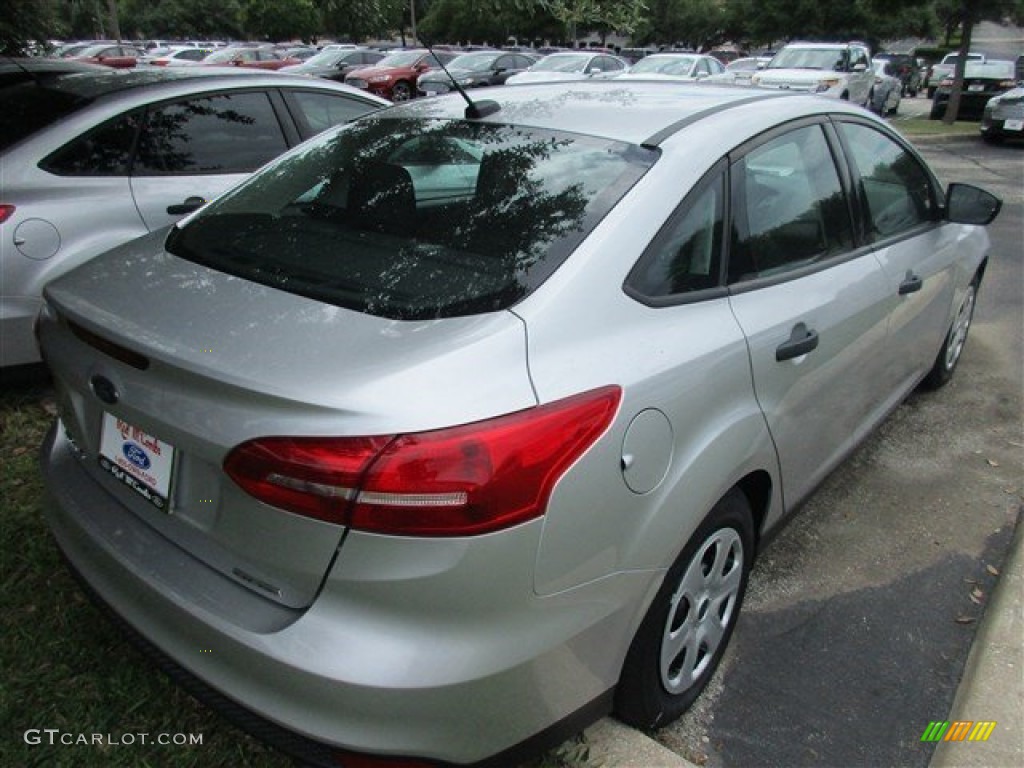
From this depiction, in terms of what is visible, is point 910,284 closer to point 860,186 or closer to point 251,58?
point 860,186

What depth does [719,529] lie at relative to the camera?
2.22 metres

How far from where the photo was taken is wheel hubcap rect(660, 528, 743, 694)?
2.15m

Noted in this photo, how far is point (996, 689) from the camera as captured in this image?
2436 mm

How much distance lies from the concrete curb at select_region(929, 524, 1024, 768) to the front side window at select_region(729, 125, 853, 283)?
1.33m

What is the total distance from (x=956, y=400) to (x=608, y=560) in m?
3.73

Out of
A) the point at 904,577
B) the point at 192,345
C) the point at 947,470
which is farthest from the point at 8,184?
the point at 947,470

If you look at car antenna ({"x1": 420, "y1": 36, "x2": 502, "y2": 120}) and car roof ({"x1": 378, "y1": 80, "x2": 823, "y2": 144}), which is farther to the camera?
car antenna ({"x1": 420, "y1": 36, "x2": 502, "y2": 120})

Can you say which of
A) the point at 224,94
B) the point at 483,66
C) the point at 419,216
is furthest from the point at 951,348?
the point at 483,66

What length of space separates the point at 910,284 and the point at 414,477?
8.41 ft

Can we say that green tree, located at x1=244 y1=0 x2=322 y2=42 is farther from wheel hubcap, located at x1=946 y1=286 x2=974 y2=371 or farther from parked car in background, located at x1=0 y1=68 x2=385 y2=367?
wheel hubcap, located at x1=946 y1=286 x2=974 y2=371

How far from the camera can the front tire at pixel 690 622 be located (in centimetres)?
204

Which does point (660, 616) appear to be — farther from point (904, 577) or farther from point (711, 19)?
point (711, 19)

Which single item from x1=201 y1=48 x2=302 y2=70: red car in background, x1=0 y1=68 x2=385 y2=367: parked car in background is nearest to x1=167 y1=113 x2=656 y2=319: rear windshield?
x1=0 y1=68 x2=385 y2=367: parked car in background

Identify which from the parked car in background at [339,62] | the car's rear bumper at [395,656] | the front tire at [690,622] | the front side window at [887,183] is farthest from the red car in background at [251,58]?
the car's rear bumper at [395,656]
